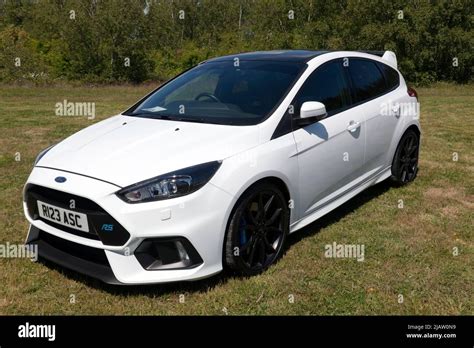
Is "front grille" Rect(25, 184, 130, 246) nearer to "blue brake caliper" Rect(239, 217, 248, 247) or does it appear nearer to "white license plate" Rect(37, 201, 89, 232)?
"white license plate" Rect(37, 201, 89, 232)

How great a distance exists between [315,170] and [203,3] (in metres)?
52.6

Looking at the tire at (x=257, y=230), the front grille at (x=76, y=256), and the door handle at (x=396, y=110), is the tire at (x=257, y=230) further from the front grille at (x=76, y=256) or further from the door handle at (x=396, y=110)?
the door handle at (x=396, y=110)

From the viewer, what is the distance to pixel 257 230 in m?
3.48

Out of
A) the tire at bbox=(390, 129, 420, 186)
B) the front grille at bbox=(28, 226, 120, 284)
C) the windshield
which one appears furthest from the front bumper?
the tire at bbox=(390, 129, 420, 186)

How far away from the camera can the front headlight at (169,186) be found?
292 cm

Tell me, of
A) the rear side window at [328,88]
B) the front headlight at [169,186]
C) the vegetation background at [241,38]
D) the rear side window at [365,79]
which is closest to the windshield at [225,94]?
the rear side window at [328,88]

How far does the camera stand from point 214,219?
305cm

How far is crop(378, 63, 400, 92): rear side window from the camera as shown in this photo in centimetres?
529

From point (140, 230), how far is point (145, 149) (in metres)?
0.66

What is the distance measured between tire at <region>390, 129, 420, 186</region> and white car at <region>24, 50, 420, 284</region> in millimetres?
651

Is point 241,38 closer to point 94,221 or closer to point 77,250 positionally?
point 77,250

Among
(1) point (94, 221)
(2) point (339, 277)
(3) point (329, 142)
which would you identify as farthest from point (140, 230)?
(3) point (329, 142)
